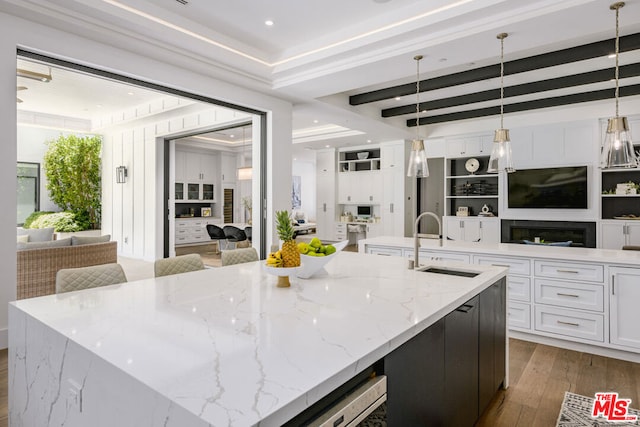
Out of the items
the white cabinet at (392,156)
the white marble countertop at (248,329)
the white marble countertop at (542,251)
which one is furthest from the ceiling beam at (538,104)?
the white marble countertop at (248,329)

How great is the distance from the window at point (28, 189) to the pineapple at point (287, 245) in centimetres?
839

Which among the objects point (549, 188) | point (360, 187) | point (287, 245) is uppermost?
point (360, 187)

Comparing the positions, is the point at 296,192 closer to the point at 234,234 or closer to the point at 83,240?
the point at 234,234

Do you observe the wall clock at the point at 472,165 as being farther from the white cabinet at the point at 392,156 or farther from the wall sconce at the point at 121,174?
the wall sconce at the point at 121,174

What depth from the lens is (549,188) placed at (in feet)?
21.6

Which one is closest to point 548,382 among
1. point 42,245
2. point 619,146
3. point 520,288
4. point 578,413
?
point 578,413

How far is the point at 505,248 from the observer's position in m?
3.65

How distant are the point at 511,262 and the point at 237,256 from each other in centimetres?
245

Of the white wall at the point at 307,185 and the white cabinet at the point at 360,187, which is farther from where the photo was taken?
the white wall at the point at 307,185

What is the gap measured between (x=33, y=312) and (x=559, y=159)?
7.43 meters

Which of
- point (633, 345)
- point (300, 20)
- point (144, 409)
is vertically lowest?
point (633, 345)

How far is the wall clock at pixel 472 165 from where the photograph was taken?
25.1ft

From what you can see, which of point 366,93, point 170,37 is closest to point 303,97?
point 366,93

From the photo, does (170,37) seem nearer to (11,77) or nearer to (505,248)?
(11,77)
